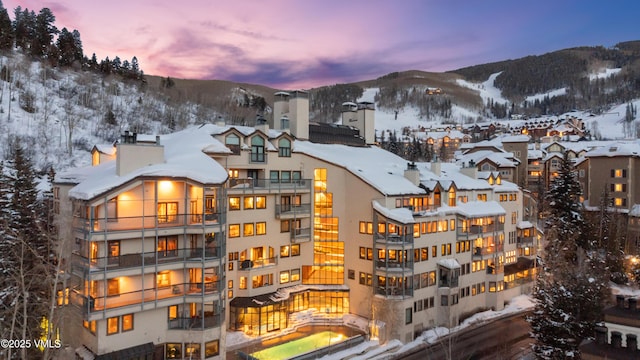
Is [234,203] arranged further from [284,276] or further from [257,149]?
[284,276]

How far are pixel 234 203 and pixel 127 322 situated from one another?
43.0 feet

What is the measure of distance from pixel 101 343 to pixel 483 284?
38.1 m

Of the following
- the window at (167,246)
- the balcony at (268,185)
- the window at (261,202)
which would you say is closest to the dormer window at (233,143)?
the balcony at (268,185)

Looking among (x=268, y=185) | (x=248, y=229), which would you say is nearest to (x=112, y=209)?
(x=248, y=229)

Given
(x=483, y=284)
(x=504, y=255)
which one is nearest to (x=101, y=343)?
(x=483, y=284)

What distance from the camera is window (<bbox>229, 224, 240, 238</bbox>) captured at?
37.7 meters

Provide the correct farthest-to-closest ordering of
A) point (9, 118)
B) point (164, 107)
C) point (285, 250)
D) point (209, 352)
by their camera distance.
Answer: point (164, 107), point (9, 118), point (285, 250), point (209, 352)

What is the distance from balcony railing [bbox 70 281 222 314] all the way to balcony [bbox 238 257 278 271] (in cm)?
713

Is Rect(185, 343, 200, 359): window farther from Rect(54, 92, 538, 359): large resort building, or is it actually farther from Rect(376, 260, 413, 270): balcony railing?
Rect(376, 260, 413, 270): balcony railing

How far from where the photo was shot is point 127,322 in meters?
28.5

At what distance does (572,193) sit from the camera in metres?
60.8

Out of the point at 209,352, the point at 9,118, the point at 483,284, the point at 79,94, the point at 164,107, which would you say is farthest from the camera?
the point at 164,107

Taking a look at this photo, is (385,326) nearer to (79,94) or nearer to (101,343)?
(101,343)

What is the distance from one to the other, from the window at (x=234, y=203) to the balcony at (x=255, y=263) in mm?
4839
